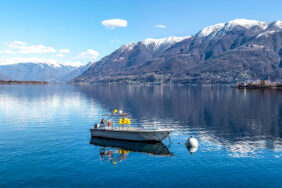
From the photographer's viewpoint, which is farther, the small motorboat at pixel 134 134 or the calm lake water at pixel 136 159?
the small motorboat at pixel 134 134

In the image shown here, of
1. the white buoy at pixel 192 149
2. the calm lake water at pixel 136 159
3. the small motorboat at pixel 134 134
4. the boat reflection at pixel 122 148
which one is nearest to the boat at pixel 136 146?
the boat reflection at pixel 122 148

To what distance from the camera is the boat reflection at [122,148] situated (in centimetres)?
4412

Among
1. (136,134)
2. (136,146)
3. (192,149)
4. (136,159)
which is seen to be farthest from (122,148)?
(192,149)

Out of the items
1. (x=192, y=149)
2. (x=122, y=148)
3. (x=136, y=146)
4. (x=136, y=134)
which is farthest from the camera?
(x=136, y=134)

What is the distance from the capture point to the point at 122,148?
4897cm

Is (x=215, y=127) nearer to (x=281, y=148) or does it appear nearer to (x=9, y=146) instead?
(x=281, y=148)

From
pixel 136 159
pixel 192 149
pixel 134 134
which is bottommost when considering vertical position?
pixel 136 159

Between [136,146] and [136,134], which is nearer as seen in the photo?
[136,146]

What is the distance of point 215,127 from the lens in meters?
72.1

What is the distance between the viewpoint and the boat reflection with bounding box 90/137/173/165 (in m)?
44.1

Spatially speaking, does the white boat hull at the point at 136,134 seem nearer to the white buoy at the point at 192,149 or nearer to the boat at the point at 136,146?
the boat at the point at 136,146

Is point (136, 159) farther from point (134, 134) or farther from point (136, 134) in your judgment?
point (134, 134)

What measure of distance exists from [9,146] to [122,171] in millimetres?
24872

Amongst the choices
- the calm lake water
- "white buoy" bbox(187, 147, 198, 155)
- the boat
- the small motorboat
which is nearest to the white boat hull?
the small motorboat
